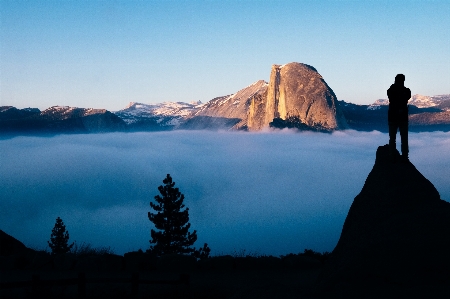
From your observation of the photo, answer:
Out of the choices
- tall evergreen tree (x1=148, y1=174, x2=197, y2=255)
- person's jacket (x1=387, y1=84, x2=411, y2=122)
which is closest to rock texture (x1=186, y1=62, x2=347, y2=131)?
tall evergreen tree (x1=148, y1=174, x2=197, y2=255)

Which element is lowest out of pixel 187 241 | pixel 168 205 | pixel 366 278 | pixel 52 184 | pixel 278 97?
pixel 52 184

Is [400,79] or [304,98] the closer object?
[400,79]

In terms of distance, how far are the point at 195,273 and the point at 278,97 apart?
168426mm

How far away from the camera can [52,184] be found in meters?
184

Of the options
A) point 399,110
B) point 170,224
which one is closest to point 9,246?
point 170,224

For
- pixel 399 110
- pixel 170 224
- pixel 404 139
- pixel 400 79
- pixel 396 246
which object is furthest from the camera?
pixel 170 224

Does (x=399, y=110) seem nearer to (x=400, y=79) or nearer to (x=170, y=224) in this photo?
(x=400, y=79)

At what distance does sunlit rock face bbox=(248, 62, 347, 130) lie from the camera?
172 metres

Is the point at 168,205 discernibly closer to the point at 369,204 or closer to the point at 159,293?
the point at 159,293

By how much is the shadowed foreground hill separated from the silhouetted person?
91cm

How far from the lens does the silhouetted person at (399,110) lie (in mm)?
13562

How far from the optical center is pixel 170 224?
40.0m

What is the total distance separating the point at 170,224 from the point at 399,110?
2910 centimetres

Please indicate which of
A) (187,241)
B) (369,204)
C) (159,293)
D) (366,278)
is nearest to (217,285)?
(159,293)
